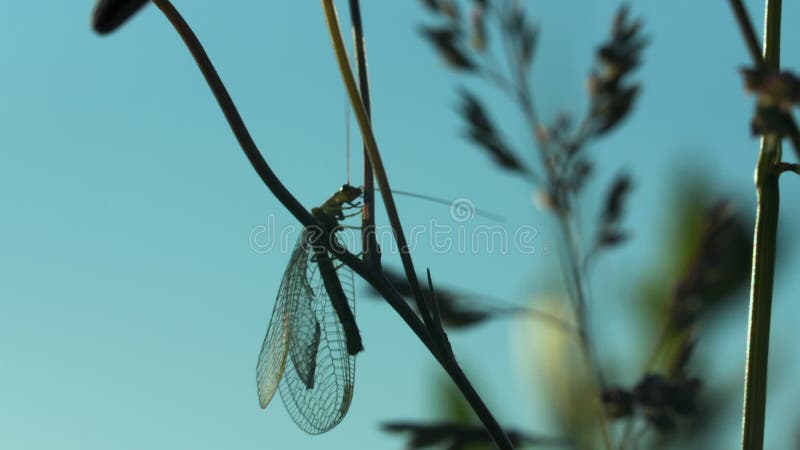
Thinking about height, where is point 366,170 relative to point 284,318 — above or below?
below

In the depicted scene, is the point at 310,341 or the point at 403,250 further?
the point at 310,341

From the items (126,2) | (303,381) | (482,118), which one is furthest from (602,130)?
(126,2)

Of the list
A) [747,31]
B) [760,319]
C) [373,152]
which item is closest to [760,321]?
[760,319]

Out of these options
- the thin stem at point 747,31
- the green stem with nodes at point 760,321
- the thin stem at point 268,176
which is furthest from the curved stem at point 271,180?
the thin stem at point 747,31

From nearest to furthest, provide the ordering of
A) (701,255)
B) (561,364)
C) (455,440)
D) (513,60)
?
(455,440)
(701,255)
(561,364)
(513,60)

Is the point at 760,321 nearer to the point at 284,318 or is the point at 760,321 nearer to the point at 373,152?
the point at 373,152

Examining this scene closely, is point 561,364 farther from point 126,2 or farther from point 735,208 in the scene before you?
point 126,2
